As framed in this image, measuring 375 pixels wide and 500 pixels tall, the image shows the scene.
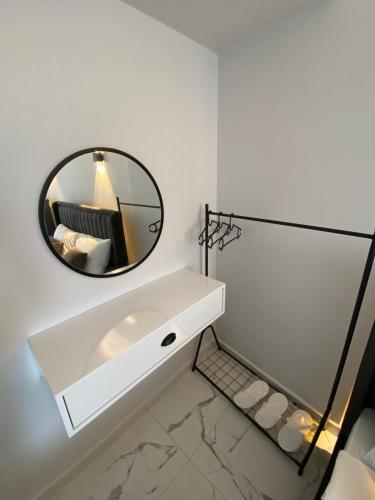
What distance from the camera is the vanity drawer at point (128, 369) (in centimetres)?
74

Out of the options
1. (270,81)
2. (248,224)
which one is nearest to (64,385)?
(248,224)

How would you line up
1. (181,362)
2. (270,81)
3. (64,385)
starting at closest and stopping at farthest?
(64,385) → (270,81) → (181,362)

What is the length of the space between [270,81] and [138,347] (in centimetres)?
141

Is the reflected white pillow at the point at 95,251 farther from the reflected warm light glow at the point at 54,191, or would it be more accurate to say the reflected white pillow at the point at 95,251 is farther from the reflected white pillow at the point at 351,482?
the reflected white pillow at the point at 351,482

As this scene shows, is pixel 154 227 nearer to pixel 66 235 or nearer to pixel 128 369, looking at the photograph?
pixel 66 235

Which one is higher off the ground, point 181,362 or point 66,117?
point 66,117

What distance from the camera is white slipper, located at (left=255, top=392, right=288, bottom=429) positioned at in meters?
1.41

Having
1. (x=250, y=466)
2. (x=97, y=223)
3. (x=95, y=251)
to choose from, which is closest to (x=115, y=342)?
(x=95, y=251)

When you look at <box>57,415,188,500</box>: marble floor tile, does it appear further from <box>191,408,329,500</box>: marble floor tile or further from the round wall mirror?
the round wall mirror

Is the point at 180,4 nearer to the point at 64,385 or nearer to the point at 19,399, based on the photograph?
the point at 64,385

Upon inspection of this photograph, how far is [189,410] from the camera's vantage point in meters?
1.50

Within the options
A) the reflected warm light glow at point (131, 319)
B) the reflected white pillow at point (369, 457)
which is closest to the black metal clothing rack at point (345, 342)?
the reflected white pillow at point (369, 457)

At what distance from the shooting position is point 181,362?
1.73 metres

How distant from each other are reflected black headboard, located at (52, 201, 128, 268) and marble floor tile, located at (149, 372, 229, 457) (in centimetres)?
107
